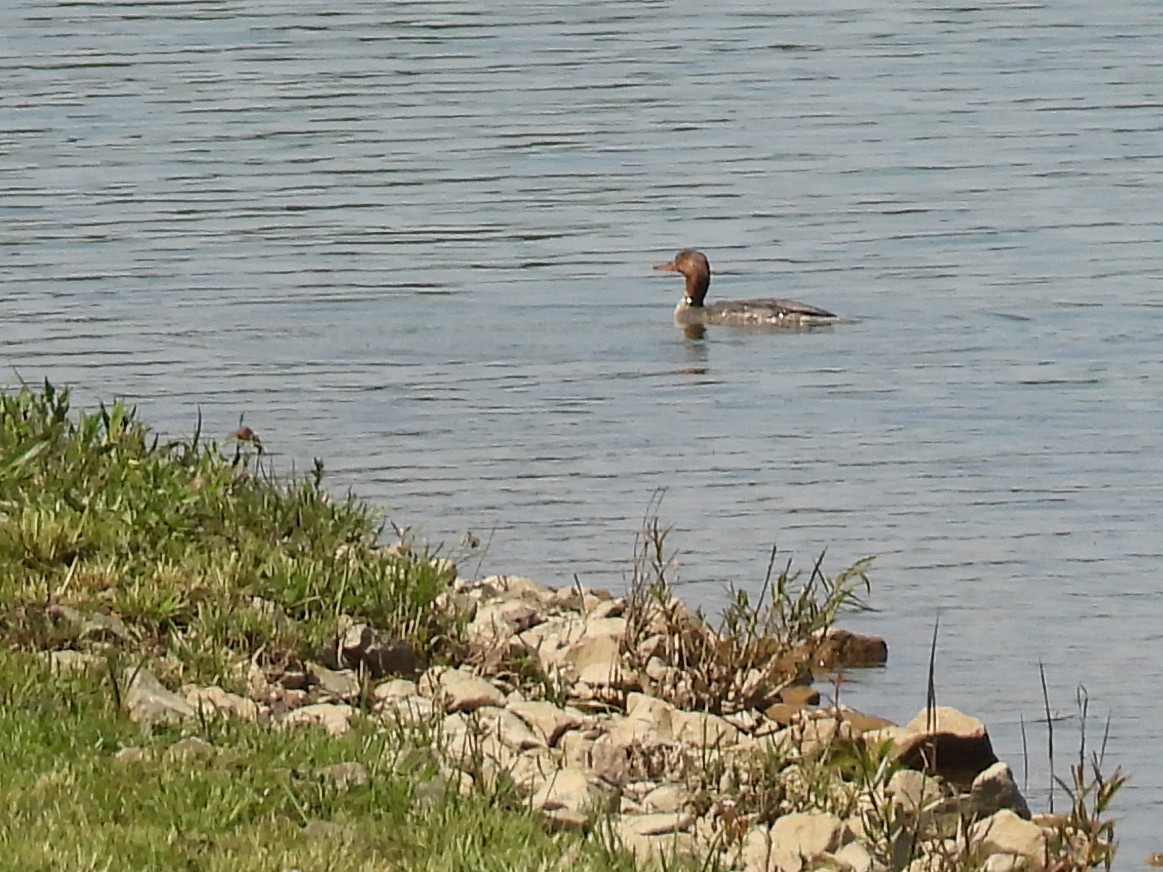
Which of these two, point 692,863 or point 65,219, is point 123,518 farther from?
point 65,219

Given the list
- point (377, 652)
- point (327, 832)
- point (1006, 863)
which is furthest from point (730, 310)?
point (327, 832)

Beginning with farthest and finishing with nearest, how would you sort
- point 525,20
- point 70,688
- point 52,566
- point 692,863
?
point 525,20, point 52,566, point 70,688, point 692,863

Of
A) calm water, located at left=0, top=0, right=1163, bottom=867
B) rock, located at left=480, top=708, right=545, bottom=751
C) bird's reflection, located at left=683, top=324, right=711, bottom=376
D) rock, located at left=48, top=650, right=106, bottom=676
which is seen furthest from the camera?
bird's reflection, located at left=683, top=324, right=711, bottom=376

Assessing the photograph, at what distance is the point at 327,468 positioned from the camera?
1359cm

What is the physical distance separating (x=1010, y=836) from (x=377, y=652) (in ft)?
7.05

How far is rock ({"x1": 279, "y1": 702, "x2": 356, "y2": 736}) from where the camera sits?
7.63 m

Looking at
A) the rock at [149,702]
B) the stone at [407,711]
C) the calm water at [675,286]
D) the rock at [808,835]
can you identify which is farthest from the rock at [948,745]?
the rock at [149,702]

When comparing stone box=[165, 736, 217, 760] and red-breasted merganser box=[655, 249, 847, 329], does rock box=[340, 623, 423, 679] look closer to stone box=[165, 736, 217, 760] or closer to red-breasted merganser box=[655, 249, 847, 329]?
stone box=[165, 736, 217, 760]

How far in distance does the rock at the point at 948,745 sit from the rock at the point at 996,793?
0.28 metres

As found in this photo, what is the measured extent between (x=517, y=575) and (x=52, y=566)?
3041 mm

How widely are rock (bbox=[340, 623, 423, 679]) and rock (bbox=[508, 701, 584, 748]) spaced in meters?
0.42

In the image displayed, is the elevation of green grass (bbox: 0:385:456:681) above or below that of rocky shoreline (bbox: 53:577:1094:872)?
above

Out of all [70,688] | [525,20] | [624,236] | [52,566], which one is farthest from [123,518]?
[525,20]

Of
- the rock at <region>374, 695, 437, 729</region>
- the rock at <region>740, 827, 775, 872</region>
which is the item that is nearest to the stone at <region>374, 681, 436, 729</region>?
the rock at <region>374, 695, 437, 729</region>
